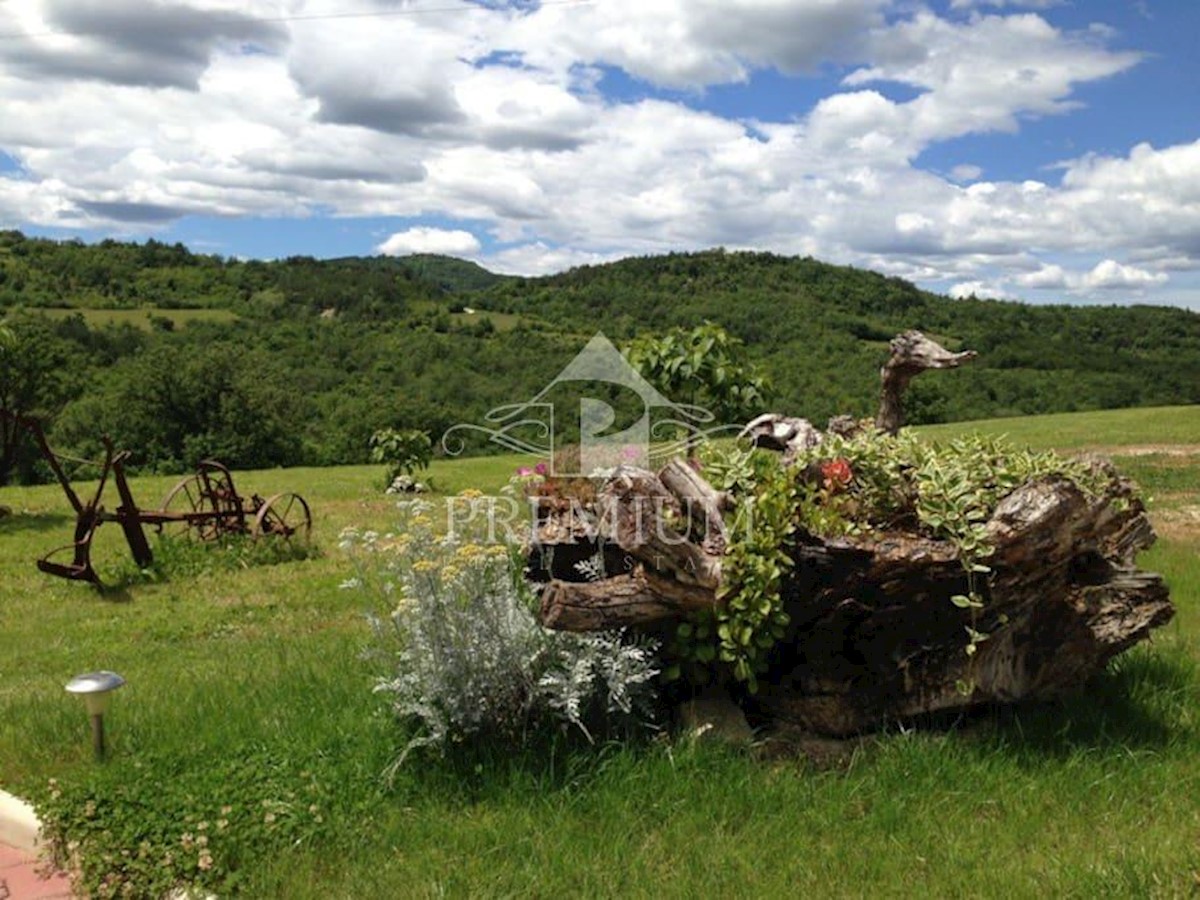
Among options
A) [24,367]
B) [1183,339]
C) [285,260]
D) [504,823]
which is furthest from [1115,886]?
[285,260]

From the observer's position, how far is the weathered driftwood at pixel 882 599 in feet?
14.7

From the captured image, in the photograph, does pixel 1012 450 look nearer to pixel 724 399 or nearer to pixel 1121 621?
pixel 1121 621

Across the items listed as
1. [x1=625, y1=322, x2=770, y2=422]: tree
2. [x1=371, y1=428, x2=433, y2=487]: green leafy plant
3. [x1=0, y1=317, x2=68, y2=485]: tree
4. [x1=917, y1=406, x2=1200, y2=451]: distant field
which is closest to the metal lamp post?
[x1=625, y1=322, x2=770, y2=422]: tree

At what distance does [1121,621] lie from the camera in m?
5.18

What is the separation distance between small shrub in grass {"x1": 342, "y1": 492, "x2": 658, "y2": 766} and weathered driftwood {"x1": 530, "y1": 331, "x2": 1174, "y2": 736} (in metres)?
0.31

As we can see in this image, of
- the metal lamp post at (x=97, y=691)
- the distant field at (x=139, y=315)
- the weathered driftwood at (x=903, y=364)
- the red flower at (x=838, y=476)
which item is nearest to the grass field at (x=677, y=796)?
the metal lamp post at (x=97, y=691)

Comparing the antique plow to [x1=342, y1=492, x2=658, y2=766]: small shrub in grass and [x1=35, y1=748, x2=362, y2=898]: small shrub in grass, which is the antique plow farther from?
[x1=342, y1=492, x2=658, y2=766]: small shrub in grass

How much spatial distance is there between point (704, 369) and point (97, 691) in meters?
5.62

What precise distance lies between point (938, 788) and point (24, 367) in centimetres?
1787

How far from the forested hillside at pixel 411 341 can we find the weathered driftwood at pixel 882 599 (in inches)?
624

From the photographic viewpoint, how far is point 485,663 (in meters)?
4.54

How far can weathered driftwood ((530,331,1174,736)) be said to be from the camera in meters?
4.47

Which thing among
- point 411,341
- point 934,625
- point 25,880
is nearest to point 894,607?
point 934,625

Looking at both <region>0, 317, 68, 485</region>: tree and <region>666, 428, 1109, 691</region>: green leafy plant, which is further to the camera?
<region>0, 317, 68, 485</region>: tree
